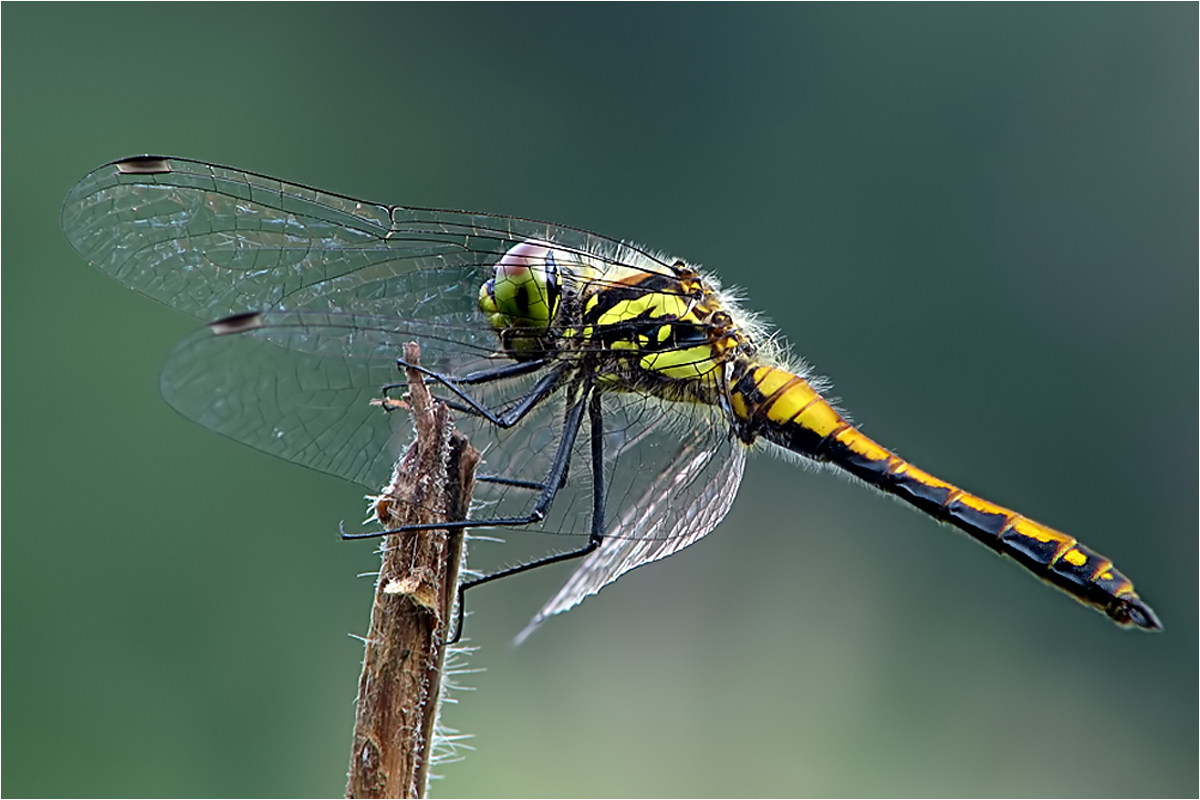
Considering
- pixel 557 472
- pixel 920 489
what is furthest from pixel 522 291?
pixel 920 489

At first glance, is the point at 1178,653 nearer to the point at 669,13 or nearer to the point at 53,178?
the point at 669,13

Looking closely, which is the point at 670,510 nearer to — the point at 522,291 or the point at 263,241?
the point at 522,291

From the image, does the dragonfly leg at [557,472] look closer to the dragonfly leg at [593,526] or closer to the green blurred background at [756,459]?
the dragonfly leg at [593,526]

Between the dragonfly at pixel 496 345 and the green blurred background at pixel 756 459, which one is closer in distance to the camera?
the dragonfly at pixel 496 345

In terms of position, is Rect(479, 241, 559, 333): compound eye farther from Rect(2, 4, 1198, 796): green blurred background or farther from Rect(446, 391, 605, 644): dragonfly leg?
Rect(2, 4, 1198, 796): green blurred background

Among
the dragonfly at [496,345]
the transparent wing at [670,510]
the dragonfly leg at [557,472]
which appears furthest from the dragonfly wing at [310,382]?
the transparent wing at [670,510]

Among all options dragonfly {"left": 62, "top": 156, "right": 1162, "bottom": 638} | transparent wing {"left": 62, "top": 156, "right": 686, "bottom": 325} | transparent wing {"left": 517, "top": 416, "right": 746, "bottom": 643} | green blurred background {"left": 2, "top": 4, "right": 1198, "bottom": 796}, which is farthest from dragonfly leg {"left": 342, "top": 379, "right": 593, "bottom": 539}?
green blurred background {"left": 2, "top": 4, "right": 1198, "bottom": 796}

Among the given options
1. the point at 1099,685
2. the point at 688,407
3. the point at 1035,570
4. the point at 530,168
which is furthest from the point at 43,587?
the point at 1099,685
